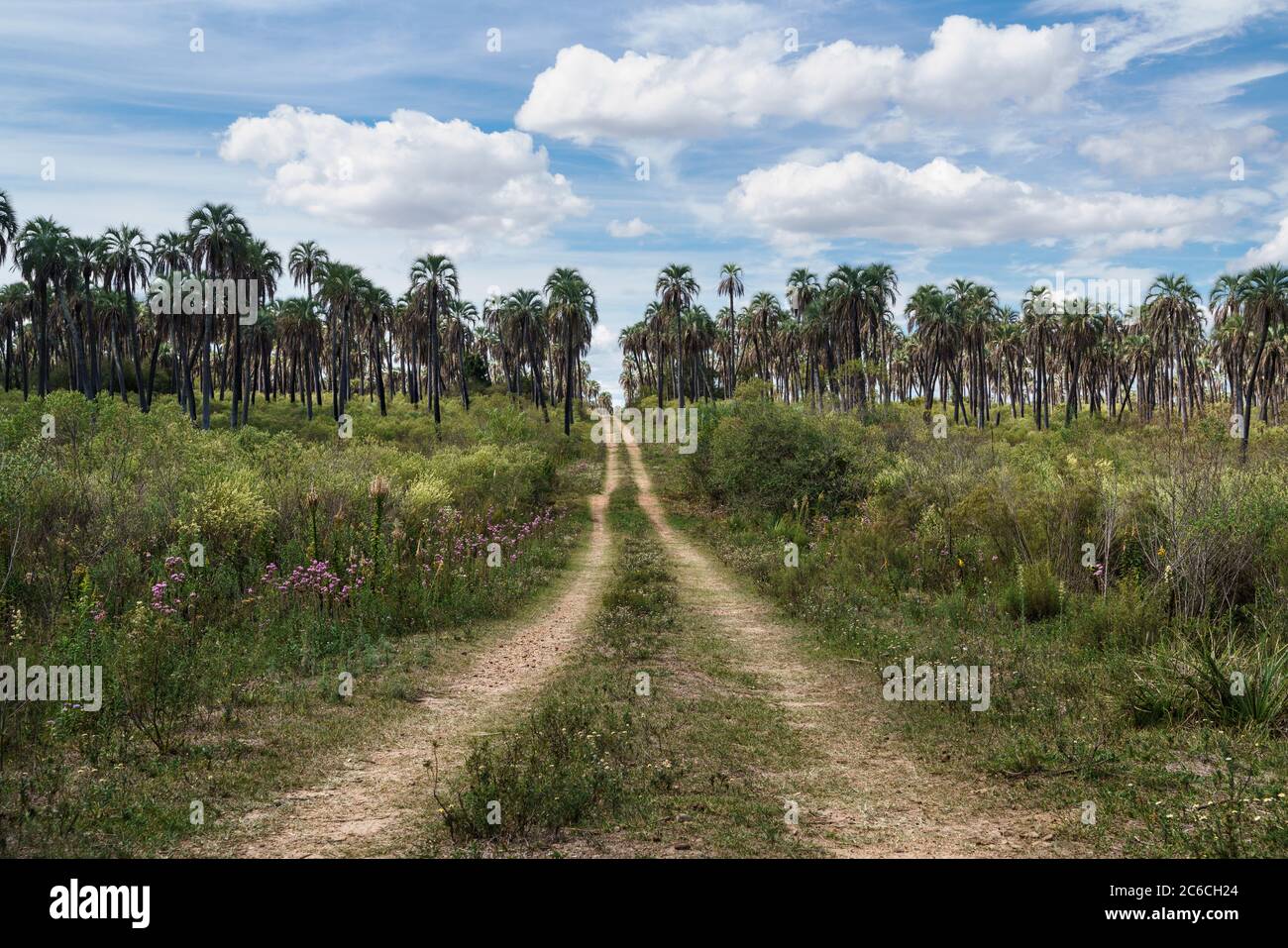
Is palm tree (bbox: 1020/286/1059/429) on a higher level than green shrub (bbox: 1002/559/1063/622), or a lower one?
higher

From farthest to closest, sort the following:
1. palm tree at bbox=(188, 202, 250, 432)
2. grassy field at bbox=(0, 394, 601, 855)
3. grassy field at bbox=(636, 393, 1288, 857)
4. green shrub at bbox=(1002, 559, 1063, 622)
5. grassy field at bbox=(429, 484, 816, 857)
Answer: palm tree at bbox=(188, 202, 250, 432)
green shrub at bbox=(1002, 559, 1063, 622)
grassy field at bbox=(0, 394, 601, 855)
grassy field at bbox=(636, 393, 1288, 857)
grassy field at bbox=(429, 484, 816, 857)

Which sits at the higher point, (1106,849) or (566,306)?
(566,306)

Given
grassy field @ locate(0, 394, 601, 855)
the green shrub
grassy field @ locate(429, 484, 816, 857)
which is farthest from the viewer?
the green shrub

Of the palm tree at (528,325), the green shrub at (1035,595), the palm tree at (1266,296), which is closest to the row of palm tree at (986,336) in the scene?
the palm tree at (1266,296)

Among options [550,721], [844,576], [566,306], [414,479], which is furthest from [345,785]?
[566,306]

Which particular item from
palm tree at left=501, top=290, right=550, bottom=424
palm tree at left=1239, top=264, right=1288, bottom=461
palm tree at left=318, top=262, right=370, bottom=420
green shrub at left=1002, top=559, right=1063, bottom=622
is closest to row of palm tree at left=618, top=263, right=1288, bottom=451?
palm tree at left=1239, top=264, right=1288, bottom=461

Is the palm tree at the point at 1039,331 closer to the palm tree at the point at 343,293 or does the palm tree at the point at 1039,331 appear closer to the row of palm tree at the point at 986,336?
the row of palm tree at the point at 986,336

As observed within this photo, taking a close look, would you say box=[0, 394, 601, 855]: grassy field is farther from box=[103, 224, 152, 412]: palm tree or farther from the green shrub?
box=[103, 224, 152, 412]: palm tree

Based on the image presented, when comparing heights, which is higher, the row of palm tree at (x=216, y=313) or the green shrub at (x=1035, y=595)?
the row of palm tree at (x=216, y=313)
